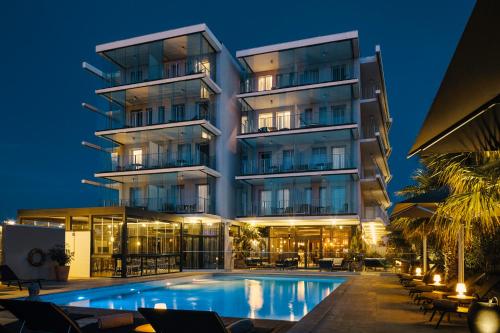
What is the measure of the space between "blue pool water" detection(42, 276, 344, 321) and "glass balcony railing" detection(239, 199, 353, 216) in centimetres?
802

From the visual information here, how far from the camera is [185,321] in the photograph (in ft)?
18.3

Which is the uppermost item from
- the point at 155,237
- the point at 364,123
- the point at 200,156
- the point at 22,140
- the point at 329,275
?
the point at 22,140

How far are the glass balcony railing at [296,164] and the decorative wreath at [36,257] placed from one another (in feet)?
53.4

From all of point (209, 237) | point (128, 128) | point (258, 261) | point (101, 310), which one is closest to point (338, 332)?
point (101, 310)

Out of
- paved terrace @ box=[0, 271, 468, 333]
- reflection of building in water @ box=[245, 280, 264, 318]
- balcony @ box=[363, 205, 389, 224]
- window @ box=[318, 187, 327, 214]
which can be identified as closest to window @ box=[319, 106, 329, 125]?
window @ box=[318, 187, 327, 214]

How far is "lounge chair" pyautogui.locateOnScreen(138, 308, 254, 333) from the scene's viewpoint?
533 cm

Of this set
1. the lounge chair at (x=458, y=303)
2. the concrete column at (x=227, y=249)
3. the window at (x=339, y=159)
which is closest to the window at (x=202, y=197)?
the concrete column at (x=227, y=249)

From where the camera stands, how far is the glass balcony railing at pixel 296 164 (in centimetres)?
3039

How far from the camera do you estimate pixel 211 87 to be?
30828mm

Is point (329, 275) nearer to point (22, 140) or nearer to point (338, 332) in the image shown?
point (338, 332)

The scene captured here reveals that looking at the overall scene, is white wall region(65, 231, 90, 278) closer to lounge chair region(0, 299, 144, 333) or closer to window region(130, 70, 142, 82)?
lounge chair region(0, 299, 144, 333)

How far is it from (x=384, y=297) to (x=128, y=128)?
22385 mm

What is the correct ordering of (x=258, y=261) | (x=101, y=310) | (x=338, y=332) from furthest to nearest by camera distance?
(x=258, y=261), (x=101, y=310), (x=338, y=332)

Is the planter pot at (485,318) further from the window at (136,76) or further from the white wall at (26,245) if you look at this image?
the window at (136,76)
